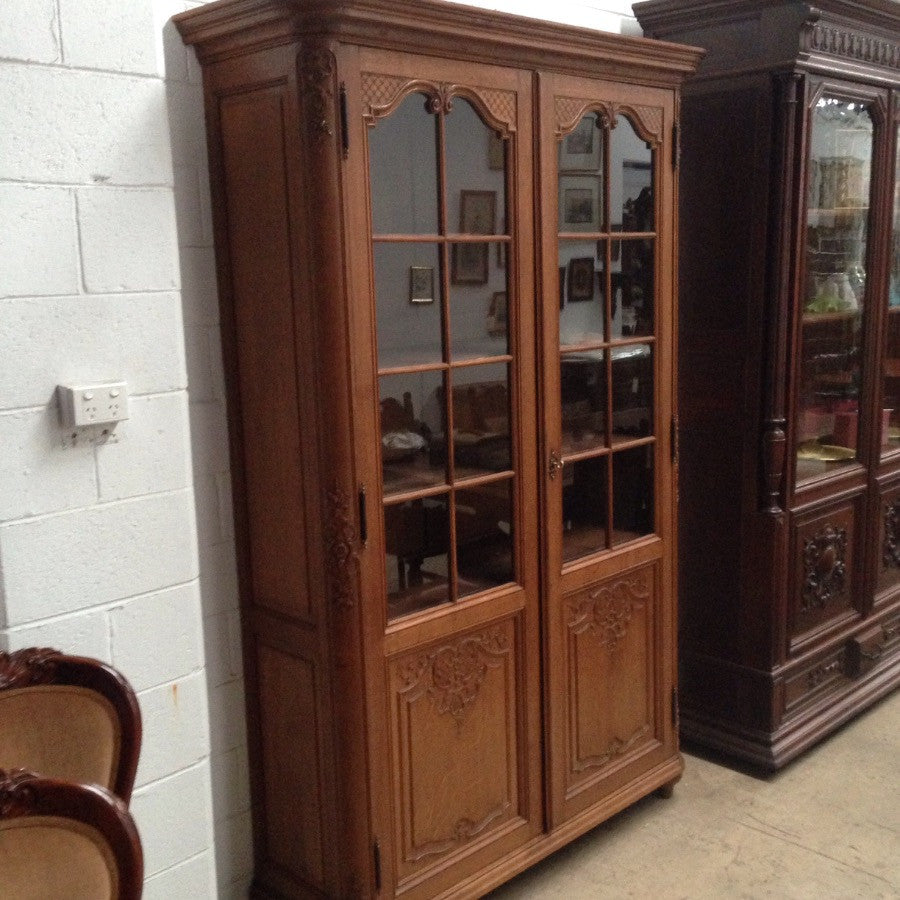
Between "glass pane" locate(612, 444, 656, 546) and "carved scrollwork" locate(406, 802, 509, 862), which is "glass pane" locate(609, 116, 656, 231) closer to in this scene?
"glass pane" locate(612, 444, 656, 546)

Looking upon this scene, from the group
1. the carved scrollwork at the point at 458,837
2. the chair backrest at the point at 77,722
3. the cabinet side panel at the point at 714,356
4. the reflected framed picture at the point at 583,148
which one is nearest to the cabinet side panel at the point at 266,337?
the chair backrest at the point at 77,722

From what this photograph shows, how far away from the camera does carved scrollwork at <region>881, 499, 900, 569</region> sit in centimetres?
350

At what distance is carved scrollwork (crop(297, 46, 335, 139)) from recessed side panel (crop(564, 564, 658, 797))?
1.26 metres

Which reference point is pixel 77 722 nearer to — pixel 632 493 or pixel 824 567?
pixel 632 493

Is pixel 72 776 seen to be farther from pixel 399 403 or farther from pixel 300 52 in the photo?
pixel 300 52

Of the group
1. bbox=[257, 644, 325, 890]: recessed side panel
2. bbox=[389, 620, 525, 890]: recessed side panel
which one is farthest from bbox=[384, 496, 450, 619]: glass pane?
bbox=[257, 644, 325, 890]: recessed side panel

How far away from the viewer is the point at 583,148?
2.40 meters

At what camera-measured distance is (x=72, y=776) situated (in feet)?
5.66

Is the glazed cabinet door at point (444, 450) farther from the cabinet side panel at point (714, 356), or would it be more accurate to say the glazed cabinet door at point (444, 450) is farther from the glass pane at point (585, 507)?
the cabinet side panel at point (714, 356)

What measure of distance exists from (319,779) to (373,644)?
342 mm

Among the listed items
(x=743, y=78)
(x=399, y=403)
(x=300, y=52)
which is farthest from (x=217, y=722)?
(x=743, y=78)

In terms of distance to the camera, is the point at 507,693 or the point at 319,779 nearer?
the point at 319,779

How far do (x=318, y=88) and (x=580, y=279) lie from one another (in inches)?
33.2

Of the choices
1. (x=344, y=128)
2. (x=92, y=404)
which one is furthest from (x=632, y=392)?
(x=92, y=404)
